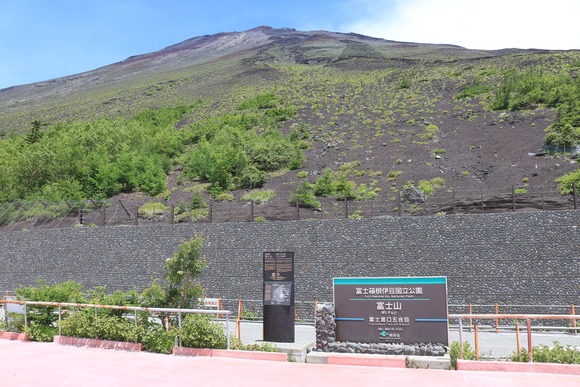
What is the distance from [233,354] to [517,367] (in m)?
5.70

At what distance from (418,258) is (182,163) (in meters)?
31.4

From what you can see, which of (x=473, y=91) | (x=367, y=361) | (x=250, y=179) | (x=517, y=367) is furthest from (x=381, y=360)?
(x=473, y=91)

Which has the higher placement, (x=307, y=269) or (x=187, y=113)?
(x=187, y=113)

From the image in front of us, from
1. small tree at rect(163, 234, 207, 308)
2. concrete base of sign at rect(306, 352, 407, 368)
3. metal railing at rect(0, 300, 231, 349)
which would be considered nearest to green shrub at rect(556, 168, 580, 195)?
concrete base of sign at rect(306, 352, 407, 368)

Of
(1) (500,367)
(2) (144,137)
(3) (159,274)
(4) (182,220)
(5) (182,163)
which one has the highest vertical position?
(2) (144,137)

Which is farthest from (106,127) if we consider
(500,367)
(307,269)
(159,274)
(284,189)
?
(500,367)

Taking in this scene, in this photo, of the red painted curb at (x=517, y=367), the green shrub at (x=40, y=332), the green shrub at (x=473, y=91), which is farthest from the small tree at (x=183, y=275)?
the green shrub at (x=473, y=91)

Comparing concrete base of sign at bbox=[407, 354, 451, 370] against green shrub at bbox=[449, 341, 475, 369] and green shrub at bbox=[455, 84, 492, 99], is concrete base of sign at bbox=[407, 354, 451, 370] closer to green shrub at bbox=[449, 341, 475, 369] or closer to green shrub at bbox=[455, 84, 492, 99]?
green shrub at bbox=[449, 341, 475, 369]

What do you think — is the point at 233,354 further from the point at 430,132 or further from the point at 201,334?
the point at 430,132

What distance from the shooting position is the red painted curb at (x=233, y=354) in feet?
38.9

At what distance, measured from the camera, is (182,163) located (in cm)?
4959

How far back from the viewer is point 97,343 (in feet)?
44.8

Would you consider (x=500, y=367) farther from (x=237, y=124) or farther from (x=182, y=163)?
(x=237, y=124)

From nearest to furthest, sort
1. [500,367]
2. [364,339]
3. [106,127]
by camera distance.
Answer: [500,367]
[364,339]
[106,127]
